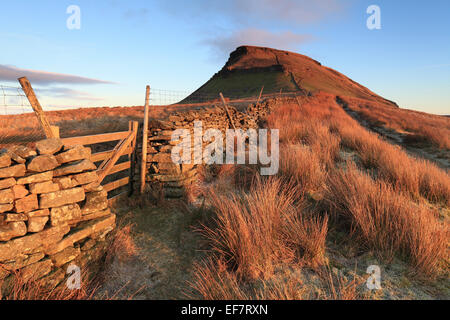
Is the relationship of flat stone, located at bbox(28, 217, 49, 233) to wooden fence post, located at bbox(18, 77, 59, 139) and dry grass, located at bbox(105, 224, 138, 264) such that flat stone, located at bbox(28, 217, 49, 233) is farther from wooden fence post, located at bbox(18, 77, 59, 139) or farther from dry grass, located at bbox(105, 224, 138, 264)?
wooden fence post, located at bbox(18, 77, 59, 139)

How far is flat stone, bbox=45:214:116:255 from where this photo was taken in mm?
2650

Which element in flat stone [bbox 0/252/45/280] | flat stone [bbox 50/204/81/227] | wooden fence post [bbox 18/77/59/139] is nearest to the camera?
flat stone [bbox 0/252/45/280]

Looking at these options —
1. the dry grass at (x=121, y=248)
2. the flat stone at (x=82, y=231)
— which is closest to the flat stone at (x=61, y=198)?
the flat stone at (x=82, y=231)

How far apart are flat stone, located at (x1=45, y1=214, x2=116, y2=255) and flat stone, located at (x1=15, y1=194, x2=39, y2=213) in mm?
482

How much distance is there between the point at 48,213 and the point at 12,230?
358 mm

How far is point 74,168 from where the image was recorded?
9.70 ft

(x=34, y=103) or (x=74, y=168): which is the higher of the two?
(x=34, y=103)

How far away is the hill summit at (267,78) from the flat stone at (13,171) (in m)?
51.7

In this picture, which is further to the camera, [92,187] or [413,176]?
[413,176]

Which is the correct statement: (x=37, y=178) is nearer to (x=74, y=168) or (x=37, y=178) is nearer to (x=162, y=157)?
(x=74, y=168)

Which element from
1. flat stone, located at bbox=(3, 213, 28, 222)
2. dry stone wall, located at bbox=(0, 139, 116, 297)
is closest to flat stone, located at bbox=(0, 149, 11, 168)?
dry stone wall, located at bbox=(0, 139, 116, 297)

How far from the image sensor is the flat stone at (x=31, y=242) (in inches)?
89.6

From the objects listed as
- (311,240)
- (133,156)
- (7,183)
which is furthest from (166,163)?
(311,240)
